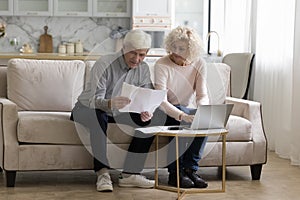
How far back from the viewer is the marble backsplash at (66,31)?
7773mm

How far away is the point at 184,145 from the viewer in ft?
12.9

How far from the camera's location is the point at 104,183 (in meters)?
3.79

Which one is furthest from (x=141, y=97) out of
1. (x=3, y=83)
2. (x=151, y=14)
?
(x=151, y=14)

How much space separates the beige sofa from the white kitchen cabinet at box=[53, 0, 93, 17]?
332 centimetres

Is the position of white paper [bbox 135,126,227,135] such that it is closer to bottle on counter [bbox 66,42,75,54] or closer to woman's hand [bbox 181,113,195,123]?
woman's hand [bbox 181,113,195,123]

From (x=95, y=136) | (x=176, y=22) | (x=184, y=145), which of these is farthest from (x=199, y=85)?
(x=176, y=22)

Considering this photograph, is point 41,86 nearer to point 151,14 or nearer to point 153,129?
point 153,129

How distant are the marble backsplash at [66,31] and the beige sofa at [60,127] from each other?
3.31 meters

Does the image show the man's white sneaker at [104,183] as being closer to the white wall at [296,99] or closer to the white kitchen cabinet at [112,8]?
the white wall at [296,99]

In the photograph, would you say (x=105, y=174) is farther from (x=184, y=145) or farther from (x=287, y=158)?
(x=287, y=158)

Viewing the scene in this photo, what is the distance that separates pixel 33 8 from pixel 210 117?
4622mm

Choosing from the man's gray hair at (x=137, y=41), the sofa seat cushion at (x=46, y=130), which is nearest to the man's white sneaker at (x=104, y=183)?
the sofa seat cushion at (x=46, y=130)

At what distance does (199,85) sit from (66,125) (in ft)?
3.16

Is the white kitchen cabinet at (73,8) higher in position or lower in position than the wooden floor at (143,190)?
higher
